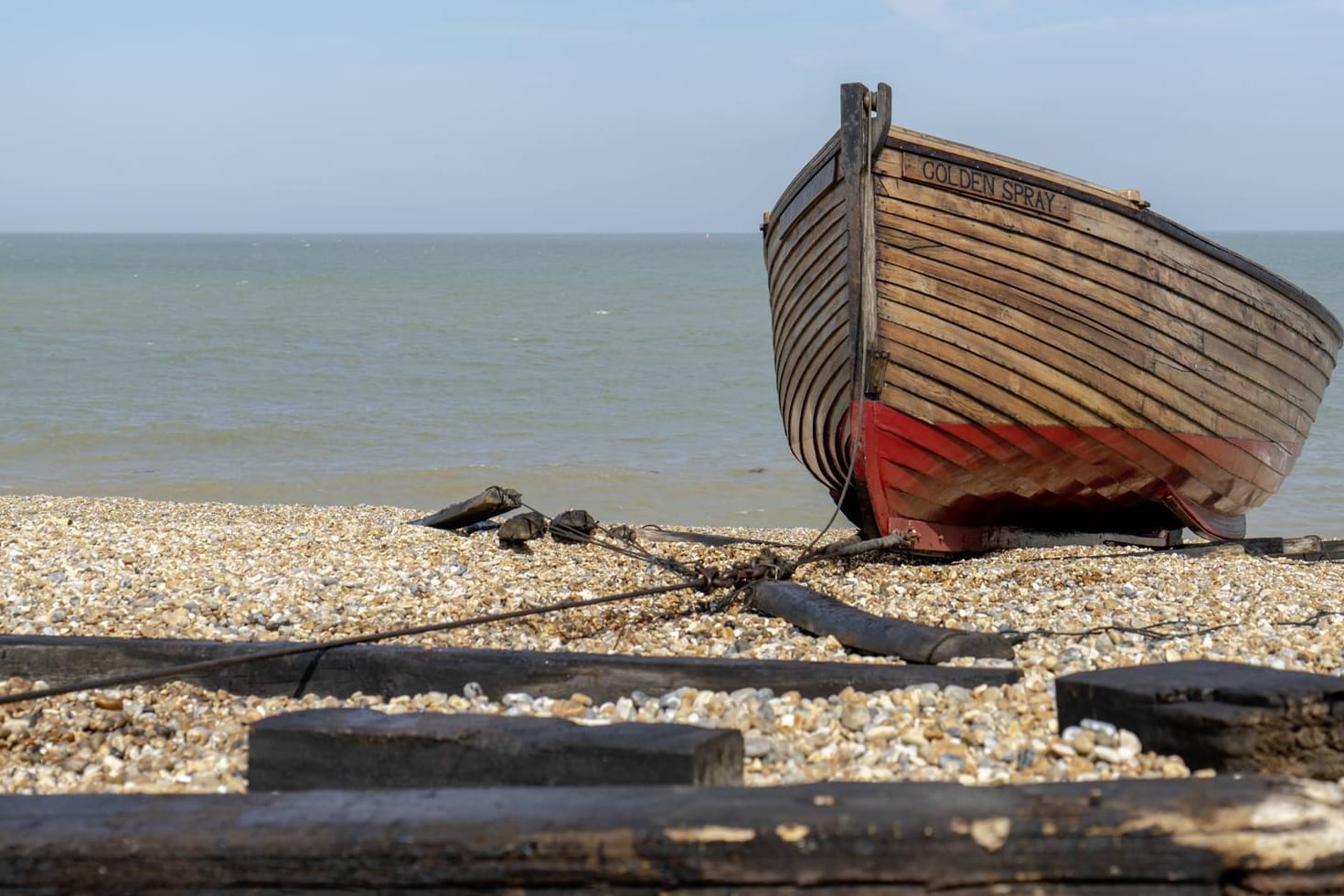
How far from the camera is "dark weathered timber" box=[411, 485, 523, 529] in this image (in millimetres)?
7712

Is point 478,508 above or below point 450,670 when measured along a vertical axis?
below

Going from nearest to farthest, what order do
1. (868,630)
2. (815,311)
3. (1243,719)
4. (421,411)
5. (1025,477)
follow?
(1243,719) < (868,630) < (1025,477) < (815,311) < (421,411)

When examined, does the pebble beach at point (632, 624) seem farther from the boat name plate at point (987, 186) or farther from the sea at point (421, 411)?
the sea at point (421, 411)

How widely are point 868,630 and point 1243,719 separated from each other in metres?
1.95

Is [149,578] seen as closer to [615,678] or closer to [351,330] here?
[615,678]

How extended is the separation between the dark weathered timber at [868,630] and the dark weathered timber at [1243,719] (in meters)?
1.20

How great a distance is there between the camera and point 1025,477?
276 inches

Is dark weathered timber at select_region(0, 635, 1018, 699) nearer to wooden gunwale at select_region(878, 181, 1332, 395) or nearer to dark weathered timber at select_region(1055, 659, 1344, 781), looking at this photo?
dark weathered timber at select_region(1055, 659, 1344, 781)

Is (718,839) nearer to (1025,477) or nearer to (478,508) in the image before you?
(1025,477)

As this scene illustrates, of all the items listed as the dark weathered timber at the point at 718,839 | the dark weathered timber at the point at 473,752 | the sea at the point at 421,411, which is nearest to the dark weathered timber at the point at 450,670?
the dark weathered timber at the point at 473,752

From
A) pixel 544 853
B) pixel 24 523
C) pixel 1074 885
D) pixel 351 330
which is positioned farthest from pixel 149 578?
pixel 351 330

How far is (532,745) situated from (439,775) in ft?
0.71

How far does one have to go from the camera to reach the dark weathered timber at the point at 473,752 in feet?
8.13

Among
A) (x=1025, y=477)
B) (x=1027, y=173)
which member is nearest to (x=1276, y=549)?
(x=1025, y=477)
